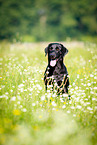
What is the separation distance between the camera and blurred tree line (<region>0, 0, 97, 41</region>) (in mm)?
22500

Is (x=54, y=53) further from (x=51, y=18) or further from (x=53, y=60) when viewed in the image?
(x=51, y=18)

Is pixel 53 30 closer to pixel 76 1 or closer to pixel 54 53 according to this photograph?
pixel 76 1

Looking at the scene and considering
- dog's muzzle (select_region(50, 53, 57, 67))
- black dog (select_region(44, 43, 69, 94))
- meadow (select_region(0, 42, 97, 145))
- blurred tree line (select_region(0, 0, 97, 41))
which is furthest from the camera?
blurred tree line (select_region(0, 0, 97, 41))

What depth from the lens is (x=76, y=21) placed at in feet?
77.9

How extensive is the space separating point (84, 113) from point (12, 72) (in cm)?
218

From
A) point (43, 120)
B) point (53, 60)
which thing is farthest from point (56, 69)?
point (43, 120)

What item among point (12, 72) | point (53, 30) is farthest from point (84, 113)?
point (53, 30)

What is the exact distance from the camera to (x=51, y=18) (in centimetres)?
2419

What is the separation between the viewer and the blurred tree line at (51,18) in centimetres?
2250

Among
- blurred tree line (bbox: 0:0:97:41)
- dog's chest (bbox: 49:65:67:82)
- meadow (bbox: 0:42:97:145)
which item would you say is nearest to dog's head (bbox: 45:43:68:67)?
dog's chest (bbox: 49:65:67:82)

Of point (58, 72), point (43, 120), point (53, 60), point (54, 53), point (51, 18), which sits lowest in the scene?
point (43, 120)

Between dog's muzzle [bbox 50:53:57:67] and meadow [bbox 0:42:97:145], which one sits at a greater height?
dog's muzzle [bbox 50:53:57:67]

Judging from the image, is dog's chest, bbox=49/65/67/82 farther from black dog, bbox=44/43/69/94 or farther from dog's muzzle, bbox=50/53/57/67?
dog's muzzle, bbox=50/53/57/67

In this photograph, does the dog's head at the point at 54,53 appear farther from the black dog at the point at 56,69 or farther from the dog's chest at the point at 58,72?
the dog's chest at the point at 58,72
